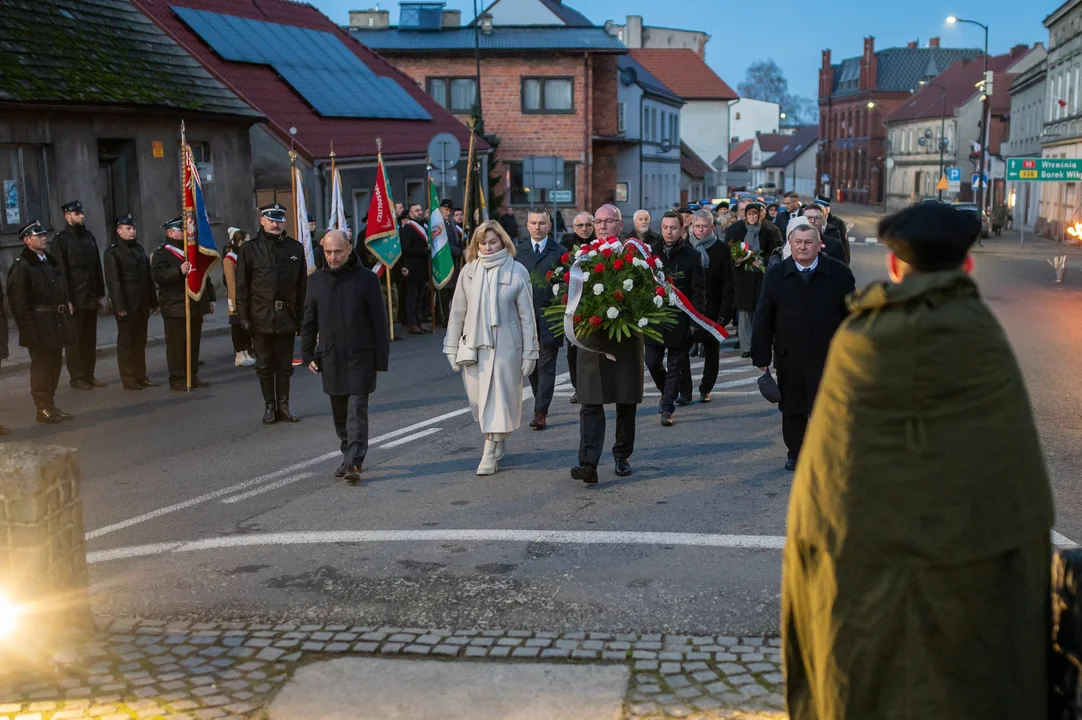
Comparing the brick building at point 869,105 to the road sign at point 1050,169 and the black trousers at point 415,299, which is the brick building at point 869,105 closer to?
the road sign at point 1050,169

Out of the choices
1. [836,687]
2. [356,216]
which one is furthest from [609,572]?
[356,216]

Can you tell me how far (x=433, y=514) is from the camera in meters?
8.70

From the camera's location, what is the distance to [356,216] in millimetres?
32188

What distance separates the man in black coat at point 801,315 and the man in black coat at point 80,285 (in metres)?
8.29

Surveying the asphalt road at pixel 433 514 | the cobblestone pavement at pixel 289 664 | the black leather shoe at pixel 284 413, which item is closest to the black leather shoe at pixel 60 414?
the asphalt road at pixel 433 514

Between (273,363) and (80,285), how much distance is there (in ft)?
11.2

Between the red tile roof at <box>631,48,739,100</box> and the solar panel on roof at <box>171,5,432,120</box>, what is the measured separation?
191 feet

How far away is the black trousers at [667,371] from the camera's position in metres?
11.9

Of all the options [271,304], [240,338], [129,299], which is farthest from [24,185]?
[271,304]

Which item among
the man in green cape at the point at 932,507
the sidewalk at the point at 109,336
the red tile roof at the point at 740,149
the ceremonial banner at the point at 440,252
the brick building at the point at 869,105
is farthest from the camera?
the red tile roof at the point at 740,149

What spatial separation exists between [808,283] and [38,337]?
7768 mm

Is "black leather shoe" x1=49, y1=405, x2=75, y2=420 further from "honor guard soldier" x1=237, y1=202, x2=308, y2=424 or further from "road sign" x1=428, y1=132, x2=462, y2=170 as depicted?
"road sign" x1=428, y1=132, x2=462, y2=170

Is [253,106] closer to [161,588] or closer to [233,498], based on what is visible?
[233,498]

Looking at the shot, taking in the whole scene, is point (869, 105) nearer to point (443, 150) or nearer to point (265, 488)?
point (443, 150)
